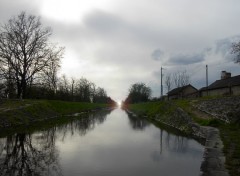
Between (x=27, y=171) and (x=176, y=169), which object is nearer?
(x=27, y=171)

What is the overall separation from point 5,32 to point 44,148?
40.6 meters

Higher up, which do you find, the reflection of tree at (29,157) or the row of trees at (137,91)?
the row of trees at (137,91)

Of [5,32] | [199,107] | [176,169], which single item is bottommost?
[176,169]

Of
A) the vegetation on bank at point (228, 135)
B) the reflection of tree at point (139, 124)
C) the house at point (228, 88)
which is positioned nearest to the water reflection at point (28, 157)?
the vegetation on bank at point (228, 135)

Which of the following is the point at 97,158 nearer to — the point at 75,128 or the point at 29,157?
the point at 29,157

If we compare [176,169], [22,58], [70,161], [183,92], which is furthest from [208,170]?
[183,92]

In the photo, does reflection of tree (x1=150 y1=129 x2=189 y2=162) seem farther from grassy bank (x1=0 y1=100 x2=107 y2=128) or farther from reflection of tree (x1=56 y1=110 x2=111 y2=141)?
grassy bank (x1=0 y1=100 x2=107 y2=128)

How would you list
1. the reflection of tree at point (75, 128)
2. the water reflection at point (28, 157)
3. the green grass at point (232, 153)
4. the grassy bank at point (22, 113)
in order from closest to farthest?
the water reflection at point (28, 157) → the green grass at point (232, 153) → the reflection of tree at point (75, 128) → the grassy bank at point (22, 113)

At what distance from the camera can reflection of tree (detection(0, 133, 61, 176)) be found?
43.7 ft

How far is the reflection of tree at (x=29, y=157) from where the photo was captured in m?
13.3

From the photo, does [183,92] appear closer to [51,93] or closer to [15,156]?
[51,93]

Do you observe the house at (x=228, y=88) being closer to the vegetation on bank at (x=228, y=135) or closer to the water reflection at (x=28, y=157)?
the vegetation on bank at (x=228, y=135)

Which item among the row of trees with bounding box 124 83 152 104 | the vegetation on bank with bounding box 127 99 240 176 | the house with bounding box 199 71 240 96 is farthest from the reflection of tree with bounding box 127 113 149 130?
the row of trees with bounding box 124 83 152 104

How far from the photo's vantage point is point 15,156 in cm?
1648
